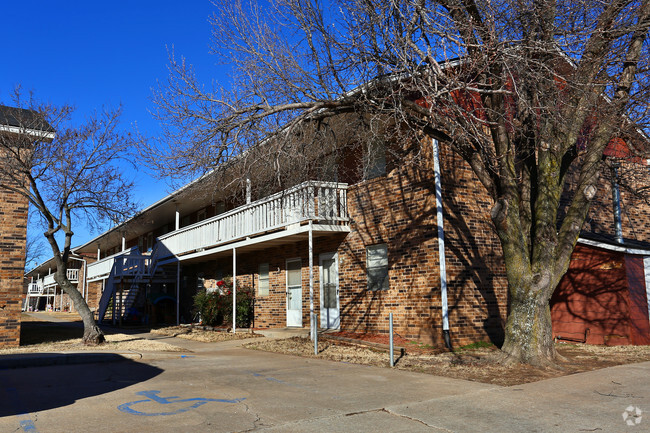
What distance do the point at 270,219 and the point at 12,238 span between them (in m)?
6.73

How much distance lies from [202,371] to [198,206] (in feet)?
52.7

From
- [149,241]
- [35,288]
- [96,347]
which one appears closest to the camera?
[96,347]

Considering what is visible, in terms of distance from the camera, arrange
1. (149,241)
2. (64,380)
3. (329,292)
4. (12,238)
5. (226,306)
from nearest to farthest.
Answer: (64,380)
(12,238)
(329,292)
(226,306)
(149,241)

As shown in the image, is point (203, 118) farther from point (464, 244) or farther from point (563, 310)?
point (563, 310)

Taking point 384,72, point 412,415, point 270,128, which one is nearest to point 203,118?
point 270,128

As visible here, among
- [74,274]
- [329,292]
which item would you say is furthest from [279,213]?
[74,274]

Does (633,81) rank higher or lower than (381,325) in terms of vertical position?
higher

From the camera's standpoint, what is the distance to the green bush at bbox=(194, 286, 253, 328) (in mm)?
17578

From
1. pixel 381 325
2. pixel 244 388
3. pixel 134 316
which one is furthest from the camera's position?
pixel 134 316

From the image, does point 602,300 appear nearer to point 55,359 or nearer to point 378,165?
point 378,165

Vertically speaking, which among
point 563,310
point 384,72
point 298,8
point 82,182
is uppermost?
point 298,8

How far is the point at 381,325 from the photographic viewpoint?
12750 mm

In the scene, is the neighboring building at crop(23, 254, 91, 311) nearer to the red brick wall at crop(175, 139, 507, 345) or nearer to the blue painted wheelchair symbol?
the red brick wall at crop(175, 139, 507, 345)

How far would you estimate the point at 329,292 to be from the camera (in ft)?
48.5
